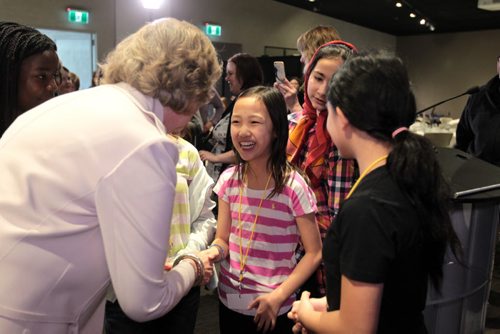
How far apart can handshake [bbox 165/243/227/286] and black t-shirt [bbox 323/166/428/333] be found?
0.41 m

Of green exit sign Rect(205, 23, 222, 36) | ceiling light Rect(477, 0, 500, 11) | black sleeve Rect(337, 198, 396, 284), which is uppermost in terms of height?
ceiling light Rect(477, 0, 500, 11)

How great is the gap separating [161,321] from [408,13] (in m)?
12.5

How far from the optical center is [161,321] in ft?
5.17

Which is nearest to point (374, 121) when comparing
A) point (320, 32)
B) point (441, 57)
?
point (320, 32)

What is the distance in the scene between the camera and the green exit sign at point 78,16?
7.54 m

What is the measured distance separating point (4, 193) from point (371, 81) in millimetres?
852

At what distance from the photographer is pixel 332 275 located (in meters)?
1.09

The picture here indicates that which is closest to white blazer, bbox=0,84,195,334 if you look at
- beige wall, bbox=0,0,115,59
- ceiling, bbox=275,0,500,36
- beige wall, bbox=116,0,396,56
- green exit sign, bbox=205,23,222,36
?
beige wall, bbox=0,0,115,59

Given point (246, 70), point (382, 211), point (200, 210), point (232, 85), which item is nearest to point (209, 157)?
point (232, 85)

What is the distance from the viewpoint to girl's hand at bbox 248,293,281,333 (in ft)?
5.06

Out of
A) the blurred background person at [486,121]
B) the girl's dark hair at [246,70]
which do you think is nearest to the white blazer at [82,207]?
the girl's dark hair at [246,70]

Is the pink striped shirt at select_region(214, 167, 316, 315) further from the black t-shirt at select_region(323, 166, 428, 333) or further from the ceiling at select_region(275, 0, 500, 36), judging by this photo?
the ceiling at select_region(275, 0, 500, 36)

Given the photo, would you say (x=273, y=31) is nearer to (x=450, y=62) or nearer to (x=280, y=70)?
(x=450, y=62)

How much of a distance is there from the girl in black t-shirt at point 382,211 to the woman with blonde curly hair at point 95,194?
0.39 m
